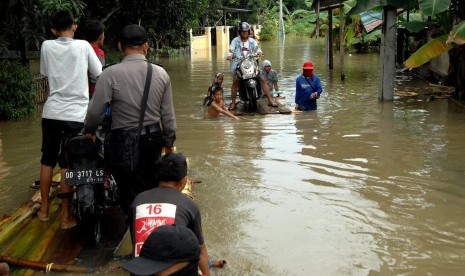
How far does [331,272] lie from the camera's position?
4.27 metres

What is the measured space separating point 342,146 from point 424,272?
4.12m

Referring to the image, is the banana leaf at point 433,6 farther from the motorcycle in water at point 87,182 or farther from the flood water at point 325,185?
the motorcycle in water at point 87,182

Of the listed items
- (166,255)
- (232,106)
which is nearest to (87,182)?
(166,255)

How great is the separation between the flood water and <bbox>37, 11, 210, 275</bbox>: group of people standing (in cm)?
108

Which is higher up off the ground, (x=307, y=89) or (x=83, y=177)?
(x=307, y=89)

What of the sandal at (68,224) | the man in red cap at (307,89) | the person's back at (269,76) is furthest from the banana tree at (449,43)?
the sandal at (68,224)

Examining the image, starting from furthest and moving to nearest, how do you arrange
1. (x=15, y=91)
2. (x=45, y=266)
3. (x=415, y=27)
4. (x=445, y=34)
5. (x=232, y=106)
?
(x=445, y=34) < (x=415, y=27) < (x=232, y=106) < (x=15, y=91) < (x=45, y=266)

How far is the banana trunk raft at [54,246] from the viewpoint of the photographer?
414 centimetres

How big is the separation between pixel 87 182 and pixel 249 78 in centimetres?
690

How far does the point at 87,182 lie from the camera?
4.43 metres

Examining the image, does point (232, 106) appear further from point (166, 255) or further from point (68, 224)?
point (166, 255)

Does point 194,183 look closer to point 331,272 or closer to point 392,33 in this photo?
point 331,272

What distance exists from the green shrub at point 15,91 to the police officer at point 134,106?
7.00 meters

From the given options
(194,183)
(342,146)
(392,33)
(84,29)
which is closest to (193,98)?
(392,33)
